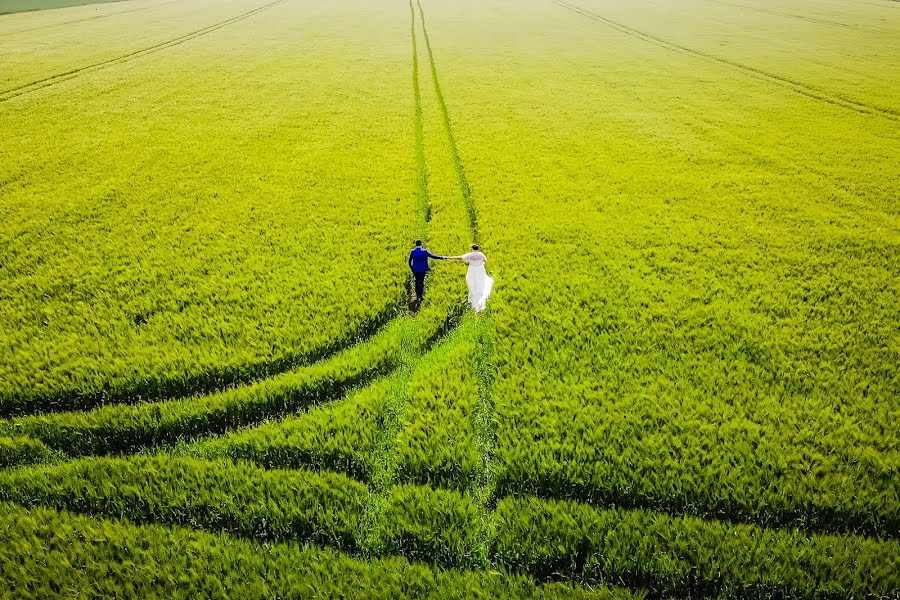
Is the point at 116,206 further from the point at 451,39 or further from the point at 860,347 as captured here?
the point at 451,39

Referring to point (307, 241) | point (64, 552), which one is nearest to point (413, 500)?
point (64, 552)

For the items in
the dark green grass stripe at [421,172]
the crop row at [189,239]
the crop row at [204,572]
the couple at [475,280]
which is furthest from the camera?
the dark green grass stripe at [421,172]

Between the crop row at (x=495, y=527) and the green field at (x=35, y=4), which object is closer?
the crop row at (x=495, y=527)

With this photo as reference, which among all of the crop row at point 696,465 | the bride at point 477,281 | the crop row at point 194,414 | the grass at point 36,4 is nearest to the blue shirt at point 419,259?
the bride at point 477,281

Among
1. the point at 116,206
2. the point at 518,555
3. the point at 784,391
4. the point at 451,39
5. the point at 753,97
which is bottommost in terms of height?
the point at 518,555

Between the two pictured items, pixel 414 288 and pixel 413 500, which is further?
pixel 414 288

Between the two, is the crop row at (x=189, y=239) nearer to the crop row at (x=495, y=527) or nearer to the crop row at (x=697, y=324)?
the crop row at (x=495, y=527)

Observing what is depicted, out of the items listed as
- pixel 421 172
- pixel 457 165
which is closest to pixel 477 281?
pixel 421 172
